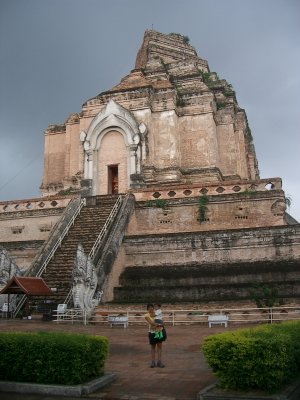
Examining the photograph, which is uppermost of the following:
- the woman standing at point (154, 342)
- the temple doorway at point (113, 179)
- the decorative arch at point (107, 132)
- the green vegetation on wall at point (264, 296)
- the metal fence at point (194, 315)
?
the decorative arch at point (107, 132)

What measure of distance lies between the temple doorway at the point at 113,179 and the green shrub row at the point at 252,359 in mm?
20556

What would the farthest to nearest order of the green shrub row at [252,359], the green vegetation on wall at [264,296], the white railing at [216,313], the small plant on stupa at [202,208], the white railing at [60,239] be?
the small plant on stupa at [202,208] < the white railing at [60,239] < the green vegetation on wall at [264,296] < the white railing at [216,313] < the green shrub row at [252,359]

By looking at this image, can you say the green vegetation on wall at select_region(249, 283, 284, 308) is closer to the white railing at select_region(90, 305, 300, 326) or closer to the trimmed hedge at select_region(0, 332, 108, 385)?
the white railing at select_region(90, 305, 300, 326)

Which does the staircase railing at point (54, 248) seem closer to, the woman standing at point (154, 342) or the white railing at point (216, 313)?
the white railing at point (216, 313)

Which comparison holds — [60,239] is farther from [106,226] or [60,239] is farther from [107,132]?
[107,132]

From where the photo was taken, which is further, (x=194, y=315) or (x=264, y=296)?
(x=264, y=296)

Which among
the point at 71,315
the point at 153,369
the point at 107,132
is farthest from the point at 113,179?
the point at 153,369

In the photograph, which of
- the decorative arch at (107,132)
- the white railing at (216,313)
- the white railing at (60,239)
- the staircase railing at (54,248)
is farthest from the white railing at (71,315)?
the decorative arch at (107,132)

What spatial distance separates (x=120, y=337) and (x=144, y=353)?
7.44ft

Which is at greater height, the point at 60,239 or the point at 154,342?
the point at 60,239

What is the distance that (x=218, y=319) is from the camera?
13.4 meters

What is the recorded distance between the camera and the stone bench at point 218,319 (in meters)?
13.4

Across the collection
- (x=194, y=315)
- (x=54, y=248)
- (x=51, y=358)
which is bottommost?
(x=51, y=358)

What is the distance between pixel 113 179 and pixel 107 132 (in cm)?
284
